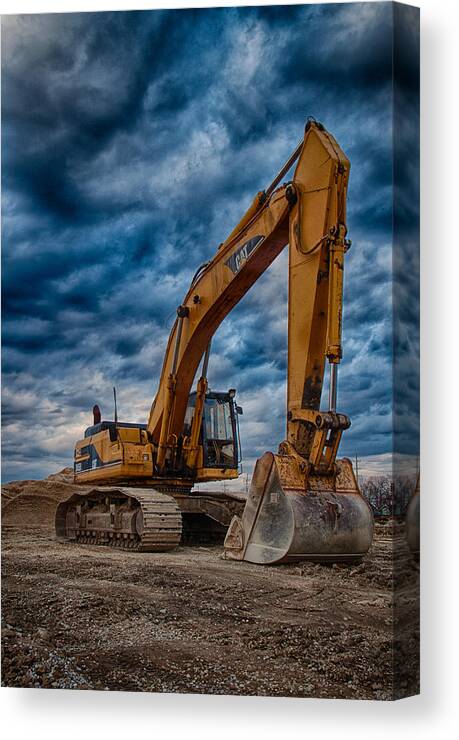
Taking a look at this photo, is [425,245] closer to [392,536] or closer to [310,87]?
[310,87]

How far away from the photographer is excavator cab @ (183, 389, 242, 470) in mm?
11141

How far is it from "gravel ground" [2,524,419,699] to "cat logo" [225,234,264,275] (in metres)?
2.67

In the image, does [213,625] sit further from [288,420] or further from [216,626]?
[288,420]

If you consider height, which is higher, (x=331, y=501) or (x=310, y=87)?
(x=310, y=87)

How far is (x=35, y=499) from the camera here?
9.82 meters

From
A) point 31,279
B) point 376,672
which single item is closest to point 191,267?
point 31,279

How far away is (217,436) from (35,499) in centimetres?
241

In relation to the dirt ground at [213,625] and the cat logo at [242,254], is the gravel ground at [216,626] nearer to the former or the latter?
the dirt ground at [213,625]

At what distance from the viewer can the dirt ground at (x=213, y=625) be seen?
729 centimetres

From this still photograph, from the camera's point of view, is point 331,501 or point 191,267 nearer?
point 331,501

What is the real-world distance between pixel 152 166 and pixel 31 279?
4.81 feet

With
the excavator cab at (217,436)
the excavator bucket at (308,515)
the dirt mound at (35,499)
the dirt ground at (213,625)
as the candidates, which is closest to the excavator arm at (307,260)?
the excavator bucket at (308,515)

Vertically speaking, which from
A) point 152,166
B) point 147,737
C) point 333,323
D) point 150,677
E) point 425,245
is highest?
point 152,166

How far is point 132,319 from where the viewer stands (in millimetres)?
8906
